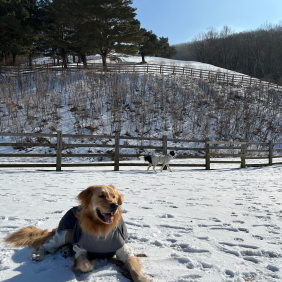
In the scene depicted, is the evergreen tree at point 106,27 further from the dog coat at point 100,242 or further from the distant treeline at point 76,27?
the dog coat at point 100,242

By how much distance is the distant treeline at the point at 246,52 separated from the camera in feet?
185

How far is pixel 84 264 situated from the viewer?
2.10m

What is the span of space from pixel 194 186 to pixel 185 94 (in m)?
23.8

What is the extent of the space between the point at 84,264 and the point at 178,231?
1506 millimetres

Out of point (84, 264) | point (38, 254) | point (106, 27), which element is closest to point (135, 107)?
point (106, 27)

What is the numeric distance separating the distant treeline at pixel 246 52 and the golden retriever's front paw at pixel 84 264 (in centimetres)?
6004

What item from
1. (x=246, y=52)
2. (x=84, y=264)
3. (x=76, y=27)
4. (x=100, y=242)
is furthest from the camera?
(x=246, y=52)

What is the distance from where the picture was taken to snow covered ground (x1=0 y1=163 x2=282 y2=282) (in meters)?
2.16

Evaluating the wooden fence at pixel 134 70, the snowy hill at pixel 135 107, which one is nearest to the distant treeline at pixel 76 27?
the wooden fence at pixel 134 70

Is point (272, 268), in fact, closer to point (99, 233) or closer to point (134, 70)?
point (99, 233)

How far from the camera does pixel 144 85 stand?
28906 millimetres

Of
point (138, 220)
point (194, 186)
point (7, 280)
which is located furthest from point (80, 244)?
point (194, 186)

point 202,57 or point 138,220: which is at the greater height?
point 202,57

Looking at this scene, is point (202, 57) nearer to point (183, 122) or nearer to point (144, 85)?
point (144, 85)
